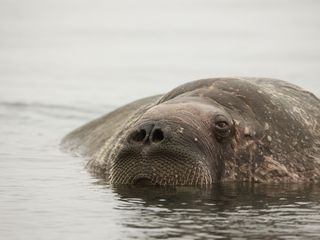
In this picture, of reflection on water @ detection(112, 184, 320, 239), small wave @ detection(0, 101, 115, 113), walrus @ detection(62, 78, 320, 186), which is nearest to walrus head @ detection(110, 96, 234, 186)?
walrus @ detection(62, 78, 320, 186)

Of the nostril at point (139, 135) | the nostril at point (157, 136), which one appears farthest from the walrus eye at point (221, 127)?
the nostril at point (139, 135)

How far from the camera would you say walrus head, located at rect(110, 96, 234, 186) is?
479 inches

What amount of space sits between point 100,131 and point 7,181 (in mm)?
3673

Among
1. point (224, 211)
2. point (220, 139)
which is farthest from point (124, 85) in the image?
point (224, 211)

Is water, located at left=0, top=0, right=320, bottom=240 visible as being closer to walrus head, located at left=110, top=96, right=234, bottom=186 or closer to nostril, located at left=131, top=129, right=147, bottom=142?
walrus head, located at left=110, top=96, right=234, bottom=186

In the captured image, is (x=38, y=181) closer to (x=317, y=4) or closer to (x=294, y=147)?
(x=294, y=147)

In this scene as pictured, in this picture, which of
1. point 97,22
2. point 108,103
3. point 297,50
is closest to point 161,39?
point 297,50

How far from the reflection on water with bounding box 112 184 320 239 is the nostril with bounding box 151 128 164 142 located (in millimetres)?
536

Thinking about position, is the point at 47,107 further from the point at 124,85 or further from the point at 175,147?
the point at 175,147

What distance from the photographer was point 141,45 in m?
42.3

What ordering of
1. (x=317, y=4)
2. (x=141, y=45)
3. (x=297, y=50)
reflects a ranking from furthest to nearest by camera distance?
(x=317, y=4) < (x=141, y=45) < (x=297, y=50)

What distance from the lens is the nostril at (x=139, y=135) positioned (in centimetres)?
1217

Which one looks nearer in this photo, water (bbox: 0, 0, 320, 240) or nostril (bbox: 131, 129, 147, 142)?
water (bbox: 0, 0, 320, 240)

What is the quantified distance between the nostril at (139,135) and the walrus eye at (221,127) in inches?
33.5
